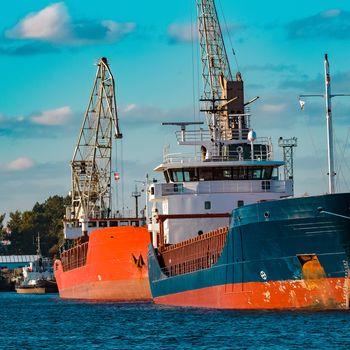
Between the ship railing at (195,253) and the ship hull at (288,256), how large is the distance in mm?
1917

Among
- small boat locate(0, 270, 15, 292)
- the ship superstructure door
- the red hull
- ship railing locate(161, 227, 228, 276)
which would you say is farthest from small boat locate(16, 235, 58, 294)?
the ship superstructure door

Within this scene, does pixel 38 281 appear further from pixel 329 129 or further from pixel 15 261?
pixel 329 129

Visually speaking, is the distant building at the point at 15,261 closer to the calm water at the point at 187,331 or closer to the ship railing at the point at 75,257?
the ship railing at the point at 75,257

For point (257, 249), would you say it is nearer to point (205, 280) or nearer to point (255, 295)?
point (255, 295)

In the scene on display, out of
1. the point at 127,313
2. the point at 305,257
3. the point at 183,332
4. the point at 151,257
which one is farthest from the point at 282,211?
the point at 151,257

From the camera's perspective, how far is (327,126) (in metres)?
43.8

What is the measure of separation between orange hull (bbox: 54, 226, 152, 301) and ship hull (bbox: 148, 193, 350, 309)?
20.7 m

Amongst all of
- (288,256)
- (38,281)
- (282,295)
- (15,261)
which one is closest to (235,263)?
(282,295)

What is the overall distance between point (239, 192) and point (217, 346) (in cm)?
2296

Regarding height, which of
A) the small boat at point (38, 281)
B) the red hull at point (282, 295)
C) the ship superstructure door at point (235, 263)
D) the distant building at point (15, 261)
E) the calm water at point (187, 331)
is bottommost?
the calm water at point (187, 331)

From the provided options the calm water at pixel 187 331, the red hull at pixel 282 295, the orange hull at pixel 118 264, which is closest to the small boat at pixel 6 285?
the orange hull at pixel 118 264

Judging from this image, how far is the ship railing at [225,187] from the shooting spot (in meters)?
58.0

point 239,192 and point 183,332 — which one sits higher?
point 239,192

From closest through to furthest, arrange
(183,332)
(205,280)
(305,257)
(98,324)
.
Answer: (183,332)
(305,257)
(98,324)
(205,280)
